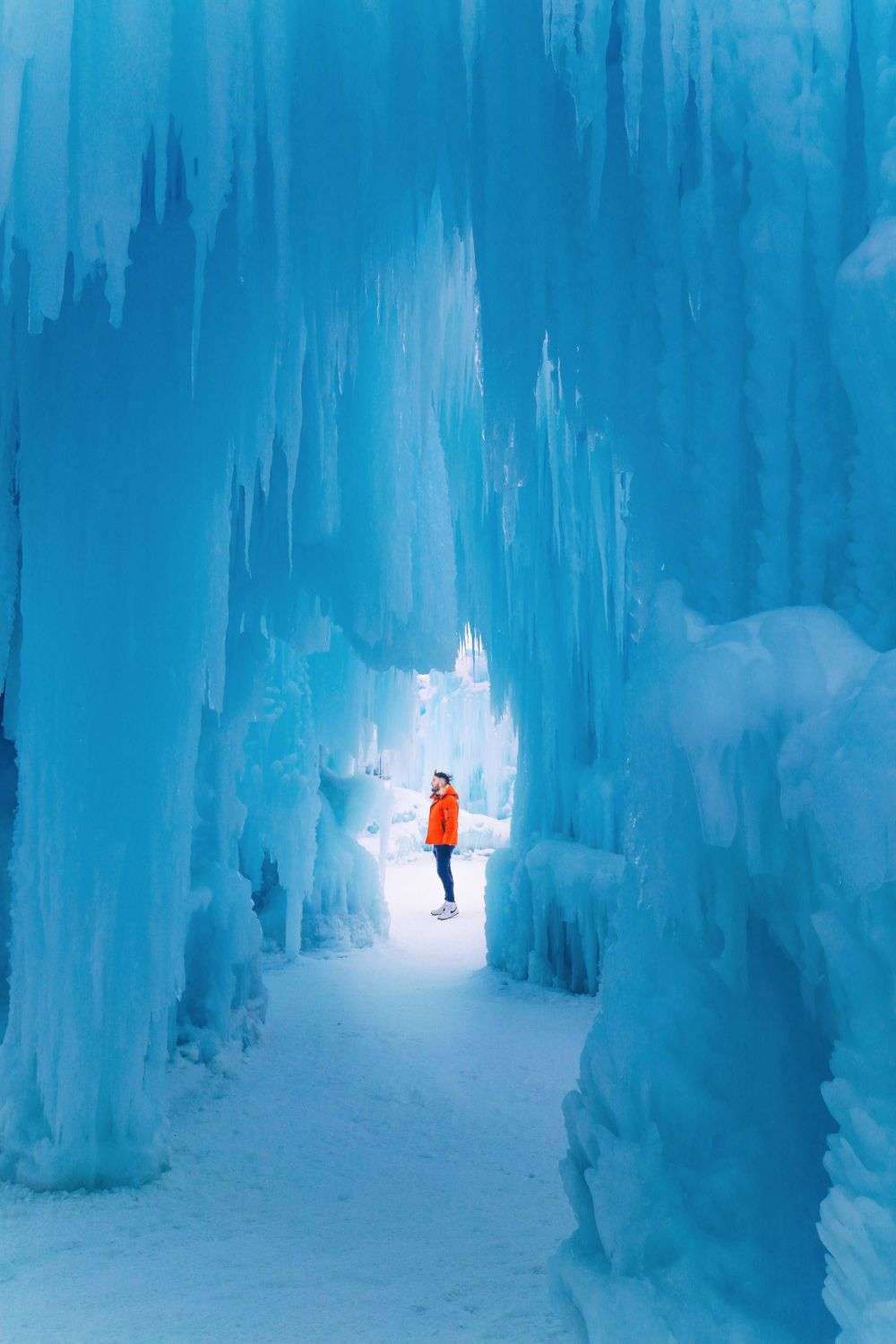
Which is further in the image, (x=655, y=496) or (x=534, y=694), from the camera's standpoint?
(x=534, y=694)

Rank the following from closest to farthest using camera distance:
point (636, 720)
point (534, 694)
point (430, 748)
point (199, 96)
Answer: point (636, 720)
point (199, 96)
point (534, 694)
point (430, 748)

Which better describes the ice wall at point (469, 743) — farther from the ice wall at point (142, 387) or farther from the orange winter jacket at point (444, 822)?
the ice wall at point (142, 387)

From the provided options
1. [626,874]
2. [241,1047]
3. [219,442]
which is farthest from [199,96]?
[241,1047]

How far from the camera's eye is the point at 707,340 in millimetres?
2732

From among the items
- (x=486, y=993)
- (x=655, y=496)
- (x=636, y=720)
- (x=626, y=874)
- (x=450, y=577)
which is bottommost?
(x=486, y=993)

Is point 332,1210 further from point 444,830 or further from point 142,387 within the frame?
point 444,830

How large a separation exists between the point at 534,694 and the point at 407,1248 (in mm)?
5523

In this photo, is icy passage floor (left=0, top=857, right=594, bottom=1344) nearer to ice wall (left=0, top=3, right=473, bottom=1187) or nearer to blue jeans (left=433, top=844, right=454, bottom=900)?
ice wall (left=0, top=3, right=473, bottom=1187)

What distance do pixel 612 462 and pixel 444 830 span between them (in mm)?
8210

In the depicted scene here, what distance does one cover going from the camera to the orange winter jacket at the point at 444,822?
37.4ft

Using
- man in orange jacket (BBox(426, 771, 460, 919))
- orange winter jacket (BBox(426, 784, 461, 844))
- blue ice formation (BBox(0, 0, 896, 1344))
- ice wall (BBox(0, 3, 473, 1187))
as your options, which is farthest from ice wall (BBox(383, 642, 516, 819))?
blue ice formation (BBox(0, 0, 896, 1344))

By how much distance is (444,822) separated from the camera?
11.4 meters

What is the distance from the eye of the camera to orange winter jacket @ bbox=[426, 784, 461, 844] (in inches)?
449

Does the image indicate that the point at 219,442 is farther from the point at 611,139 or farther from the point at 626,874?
the point at 626,874
